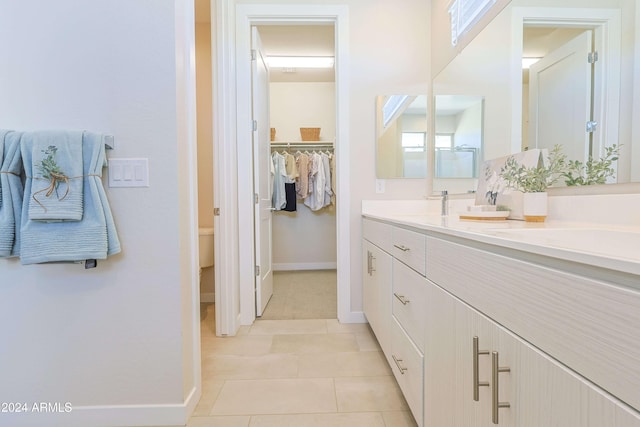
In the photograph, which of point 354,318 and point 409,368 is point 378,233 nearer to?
point 409,368

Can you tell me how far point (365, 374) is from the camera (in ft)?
5.34

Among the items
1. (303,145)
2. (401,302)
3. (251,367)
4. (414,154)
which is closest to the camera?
(401,302)

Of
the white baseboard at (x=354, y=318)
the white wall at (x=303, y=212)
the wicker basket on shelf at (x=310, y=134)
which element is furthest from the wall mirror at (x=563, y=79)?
the white wall at (x=303, y=212)

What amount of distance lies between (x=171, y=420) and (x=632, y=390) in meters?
1.51

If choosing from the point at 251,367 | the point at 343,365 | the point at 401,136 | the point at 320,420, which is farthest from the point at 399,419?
the point at 401,136

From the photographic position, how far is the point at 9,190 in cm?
115

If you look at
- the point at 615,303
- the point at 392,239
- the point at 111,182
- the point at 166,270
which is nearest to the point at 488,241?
the point at 615,303

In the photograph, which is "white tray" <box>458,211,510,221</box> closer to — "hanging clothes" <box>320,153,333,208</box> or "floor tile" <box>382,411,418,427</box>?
"floor tile" <box>382,411,418,427</box>

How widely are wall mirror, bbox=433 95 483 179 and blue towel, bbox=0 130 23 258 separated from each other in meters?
2.17

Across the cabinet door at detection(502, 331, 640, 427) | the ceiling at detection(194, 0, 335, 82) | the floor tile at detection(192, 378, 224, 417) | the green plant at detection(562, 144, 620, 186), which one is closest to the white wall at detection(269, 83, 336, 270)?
the ceiling at detection(194, 0, 335, 82)

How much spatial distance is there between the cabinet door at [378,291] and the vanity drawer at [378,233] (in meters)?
0.04

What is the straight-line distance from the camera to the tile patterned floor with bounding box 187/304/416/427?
130cm

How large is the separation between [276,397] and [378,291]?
770 millimetres

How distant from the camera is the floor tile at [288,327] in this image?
7.18ft
